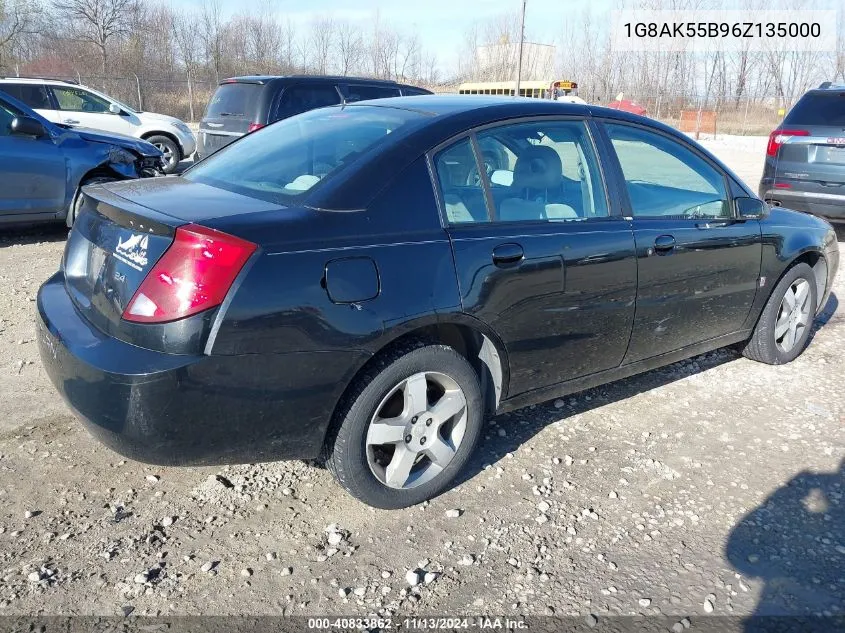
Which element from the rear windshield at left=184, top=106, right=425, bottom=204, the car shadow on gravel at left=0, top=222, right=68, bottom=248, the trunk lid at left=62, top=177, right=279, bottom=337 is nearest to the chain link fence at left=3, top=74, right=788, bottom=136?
the car shadow on gravel at left=0, top=222, right=68, bottom=248

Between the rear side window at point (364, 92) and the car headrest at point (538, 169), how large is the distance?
7.16 m

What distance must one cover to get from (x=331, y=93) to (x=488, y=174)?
7377mm

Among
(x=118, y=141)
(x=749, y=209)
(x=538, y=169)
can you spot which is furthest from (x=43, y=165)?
(x=749, y=209)

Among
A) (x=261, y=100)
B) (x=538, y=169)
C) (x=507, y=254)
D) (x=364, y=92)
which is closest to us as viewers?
(x=507, y=254)

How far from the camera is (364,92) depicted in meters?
10.3

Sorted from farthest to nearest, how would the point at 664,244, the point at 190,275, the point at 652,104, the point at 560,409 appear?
the point at 652,104
the point at 560,409
the point at 664,244
the point at 190,275

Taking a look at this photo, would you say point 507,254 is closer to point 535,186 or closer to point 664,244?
point 535,186

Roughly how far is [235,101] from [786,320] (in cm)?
765

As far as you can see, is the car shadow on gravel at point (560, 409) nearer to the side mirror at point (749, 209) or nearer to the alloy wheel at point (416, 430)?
the alloy wheel at point (416, 430)

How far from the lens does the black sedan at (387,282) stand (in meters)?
2.35

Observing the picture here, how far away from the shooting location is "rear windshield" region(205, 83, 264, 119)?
940 cm

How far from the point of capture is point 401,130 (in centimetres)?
300

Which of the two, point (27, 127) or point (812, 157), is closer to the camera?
point (27, 127)

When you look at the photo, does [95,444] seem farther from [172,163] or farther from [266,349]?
[172,163]
